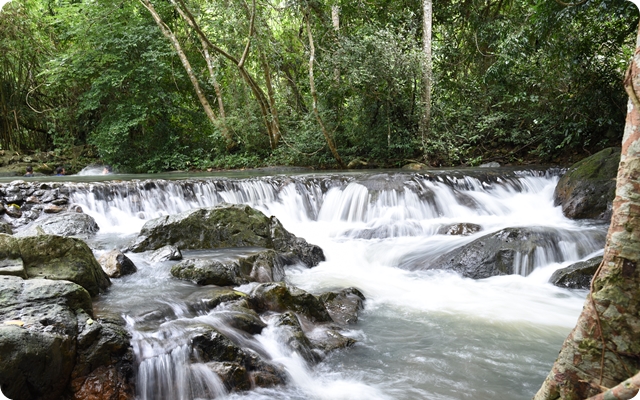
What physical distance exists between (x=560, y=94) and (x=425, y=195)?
17.8 feet

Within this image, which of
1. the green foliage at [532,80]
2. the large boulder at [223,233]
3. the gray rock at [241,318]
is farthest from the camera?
the green foliage at [532,80]

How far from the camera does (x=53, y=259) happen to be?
4059 millimetres

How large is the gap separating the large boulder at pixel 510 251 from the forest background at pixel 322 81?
428 cm

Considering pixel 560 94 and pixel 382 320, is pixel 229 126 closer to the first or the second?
pixel 560 94

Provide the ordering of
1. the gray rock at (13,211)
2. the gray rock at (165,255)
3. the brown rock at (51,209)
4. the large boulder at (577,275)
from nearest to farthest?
the large boulder at (577,275), the gray rock at (165,255), the gray rock at (13,211), the brown rock at (51,209)

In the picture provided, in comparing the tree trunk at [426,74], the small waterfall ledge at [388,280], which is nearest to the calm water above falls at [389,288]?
the small waterfall ledge at [388,280]

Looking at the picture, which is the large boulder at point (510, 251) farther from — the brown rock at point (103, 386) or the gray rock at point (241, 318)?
the brown rock at point (103, 386)

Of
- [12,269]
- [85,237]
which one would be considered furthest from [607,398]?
[85,237]

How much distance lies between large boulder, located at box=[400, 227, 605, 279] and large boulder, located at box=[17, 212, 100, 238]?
214 inches

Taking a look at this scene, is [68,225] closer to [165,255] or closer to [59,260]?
[165,255]

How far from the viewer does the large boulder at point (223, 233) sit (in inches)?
249

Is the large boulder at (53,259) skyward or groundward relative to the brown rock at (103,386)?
skyward

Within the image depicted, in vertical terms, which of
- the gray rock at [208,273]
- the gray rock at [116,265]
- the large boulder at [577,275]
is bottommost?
the gray rock at [116,265]

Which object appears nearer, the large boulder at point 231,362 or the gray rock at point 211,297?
the large boulder at point 231,362
